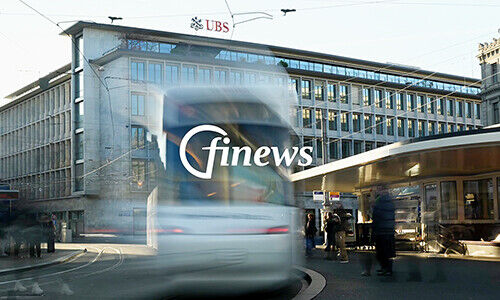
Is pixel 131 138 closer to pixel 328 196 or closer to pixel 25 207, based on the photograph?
pixel 25 207

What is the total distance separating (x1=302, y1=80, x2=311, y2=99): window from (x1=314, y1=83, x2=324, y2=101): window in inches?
28.9

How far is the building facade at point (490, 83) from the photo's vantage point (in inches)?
2980

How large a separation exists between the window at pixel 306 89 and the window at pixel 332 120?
3369mm

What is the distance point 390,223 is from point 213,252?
16.0 ft

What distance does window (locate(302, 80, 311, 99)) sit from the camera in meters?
72.6

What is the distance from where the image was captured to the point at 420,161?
19734 mm

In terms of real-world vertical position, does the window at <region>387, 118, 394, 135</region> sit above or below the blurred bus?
above

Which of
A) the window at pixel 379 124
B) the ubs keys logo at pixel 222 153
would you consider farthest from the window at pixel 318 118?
the ubs keys logo at pixel 222 153

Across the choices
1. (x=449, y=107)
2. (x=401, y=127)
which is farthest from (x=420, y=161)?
(x=449, y=107)

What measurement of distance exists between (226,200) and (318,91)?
65.0 meters

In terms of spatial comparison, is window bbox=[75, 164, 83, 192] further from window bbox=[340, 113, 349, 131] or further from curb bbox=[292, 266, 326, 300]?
window bbox=[340, 113, 349, 131]

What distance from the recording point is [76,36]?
2894 cm

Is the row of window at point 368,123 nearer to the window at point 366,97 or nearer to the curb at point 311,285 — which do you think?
the window at point 366,97

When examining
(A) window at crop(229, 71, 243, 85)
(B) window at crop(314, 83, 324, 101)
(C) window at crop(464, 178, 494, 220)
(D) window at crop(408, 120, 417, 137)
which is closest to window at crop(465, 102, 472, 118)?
(D) window at crop(408, 120, 417, 137)
